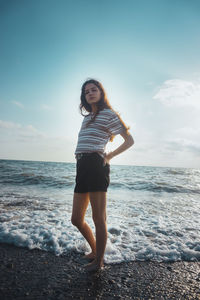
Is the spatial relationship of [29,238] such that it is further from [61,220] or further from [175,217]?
[175,217]

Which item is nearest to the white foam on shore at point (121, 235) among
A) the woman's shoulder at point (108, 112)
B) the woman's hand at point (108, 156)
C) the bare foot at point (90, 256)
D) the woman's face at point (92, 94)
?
the bare foot at point (90, 256)

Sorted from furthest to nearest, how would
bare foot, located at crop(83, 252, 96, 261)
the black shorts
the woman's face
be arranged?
bare foot, located at crop(83, 252, 96, 261) → the woman's face → the black shorts

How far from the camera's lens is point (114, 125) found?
7.06 feet

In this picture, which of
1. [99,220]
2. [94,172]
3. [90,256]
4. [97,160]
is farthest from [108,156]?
[90,256]

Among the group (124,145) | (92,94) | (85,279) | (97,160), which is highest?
(92,94)

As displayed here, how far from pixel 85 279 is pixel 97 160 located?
1.42 m

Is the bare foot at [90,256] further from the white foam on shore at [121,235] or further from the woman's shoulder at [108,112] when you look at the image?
the woman's shoulder at [108,112]

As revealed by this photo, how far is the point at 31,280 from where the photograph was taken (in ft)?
6.32

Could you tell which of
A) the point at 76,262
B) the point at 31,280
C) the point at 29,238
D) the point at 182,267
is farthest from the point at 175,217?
the point at 31,280

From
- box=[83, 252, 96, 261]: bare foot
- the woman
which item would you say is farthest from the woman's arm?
box=[83, 252, 96, 261]: bare foot

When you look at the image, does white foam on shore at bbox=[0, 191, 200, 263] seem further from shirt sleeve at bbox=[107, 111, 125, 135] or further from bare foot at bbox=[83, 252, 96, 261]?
shirt sleeve at bbox=[107, 111, 125, 135]

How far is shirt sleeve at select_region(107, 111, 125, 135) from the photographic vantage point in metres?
2.14

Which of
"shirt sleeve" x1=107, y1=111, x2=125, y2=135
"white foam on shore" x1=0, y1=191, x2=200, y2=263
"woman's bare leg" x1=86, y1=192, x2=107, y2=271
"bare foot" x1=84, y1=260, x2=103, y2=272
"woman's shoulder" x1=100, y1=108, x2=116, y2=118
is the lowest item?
"white foam on shore" x1=0, y1=191, x2=200, y2=263

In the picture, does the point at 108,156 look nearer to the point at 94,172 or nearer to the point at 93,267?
the point at 94,172
